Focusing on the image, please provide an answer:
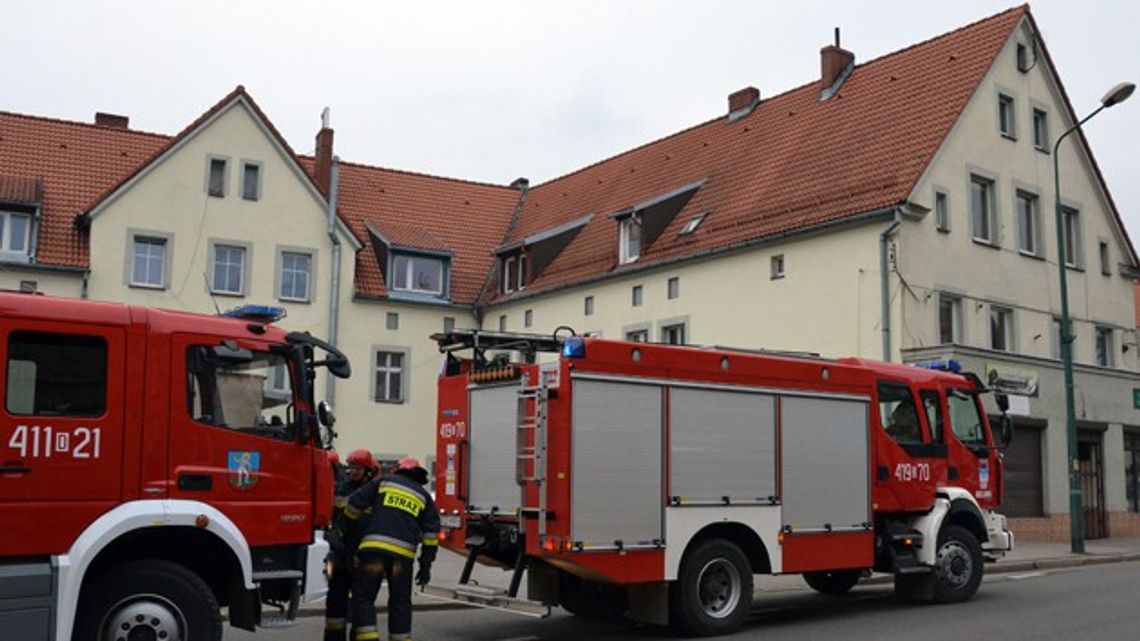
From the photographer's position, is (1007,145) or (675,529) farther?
(1007,145)

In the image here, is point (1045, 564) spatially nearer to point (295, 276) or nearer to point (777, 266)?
point (777, 266)

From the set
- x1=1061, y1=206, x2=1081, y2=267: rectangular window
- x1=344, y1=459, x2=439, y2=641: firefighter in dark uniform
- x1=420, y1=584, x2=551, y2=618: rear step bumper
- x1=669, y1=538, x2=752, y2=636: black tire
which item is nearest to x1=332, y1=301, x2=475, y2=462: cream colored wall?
A: x1=1061, y1=206, x2=1081, y2=267: rectangular window

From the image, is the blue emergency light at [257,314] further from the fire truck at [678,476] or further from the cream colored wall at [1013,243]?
the cream colored wall at [1013,243]

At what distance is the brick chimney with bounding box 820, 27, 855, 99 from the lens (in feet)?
96.5

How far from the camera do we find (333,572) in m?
9.64

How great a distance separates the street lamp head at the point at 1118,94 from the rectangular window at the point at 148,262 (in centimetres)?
2113

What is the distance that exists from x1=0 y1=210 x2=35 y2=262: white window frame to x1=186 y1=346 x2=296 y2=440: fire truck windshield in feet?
66.9

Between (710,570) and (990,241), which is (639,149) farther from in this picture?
(710,570)

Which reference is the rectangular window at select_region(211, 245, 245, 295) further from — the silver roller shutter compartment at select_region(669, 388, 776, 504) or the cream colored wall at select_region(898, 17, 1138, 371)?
the silver roller shutter compartment at select_region(669, 388, 776, 504)

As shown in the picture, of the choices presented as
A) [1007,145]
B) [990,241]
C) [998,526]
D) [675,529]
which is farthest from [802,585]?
[1007,145]

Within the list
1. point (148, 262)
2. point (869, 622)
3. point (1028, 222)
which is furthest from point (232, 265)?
point (869, 622)

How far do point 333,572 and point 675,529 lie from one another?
3.18 meters

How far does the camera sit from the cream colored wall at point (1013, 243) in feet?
76.3

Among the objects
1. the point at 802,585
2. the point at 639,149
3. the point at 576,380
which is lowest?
the point at 802,585
